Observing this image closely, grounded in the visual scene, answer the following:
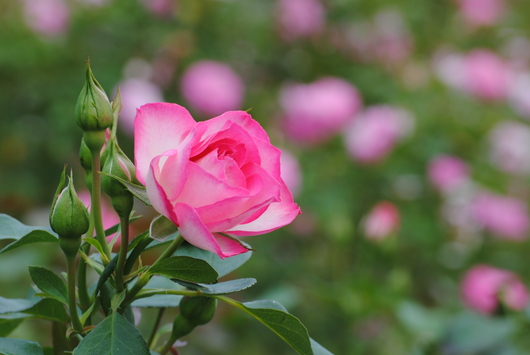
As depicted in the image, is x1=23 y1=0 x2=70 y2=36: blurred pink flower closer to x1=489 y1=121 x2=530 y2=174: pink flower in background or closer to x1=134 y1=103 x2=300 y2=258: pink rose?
x1=489 y1=121 x2=530 y2=174: pink flower in background

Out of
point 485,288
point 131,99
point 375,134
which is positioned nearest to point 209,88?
point 131,99

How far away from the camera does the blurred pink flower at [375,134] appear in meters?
1.71

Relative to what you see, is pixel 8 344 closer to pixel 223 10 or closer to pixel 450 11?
pixel 223 10

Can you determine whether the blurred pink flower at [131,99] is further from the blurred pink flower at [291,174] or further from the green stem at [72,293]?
the green stem at [72,293]

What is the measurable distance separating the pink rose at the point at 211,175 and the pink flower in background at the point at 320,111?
141 centimetres

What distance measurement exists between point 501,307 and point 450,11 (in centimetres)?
184

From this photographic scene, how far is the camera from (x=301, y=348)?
36 centimetres

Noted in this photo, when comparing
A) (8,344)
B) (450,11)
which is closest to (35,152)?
(8,344)

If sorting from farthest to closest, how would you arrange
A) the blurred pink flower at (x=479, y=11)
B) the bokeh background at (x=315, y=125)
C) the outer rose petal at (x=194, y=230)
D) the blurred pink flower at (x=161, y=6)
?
the blurred pink flower at (x=479, y=11)
the blurred pink flower at (x=161, y=6)
the bokeh background at (x=315, y=125)
the outer rose petal at (x=194, y=230)

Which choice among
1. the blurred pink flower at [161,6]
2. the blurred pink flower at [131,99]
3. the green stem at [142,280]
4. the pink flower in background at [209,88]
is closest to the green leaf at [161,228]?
the green stem at [142,280]

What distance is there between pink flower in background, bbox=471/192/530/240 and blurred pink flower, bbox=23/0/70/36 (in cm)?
134

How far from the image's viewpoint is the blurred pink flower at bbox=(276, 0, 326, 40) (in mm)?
2027

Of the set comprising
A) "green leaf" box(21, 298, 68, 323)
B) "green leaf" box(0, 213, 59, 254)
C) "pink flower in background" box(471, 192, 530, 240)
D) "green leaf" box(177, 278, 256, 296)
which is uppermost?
"green leaf" box(0, 213, 59, 254)

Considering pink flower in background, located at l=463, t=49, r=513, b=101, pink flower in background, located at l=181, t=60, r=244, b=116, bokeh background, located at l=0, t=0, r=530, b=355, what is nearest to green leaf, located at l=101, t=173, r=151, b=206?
bokeh background, located at l=0, t=0, r=530, b=355
